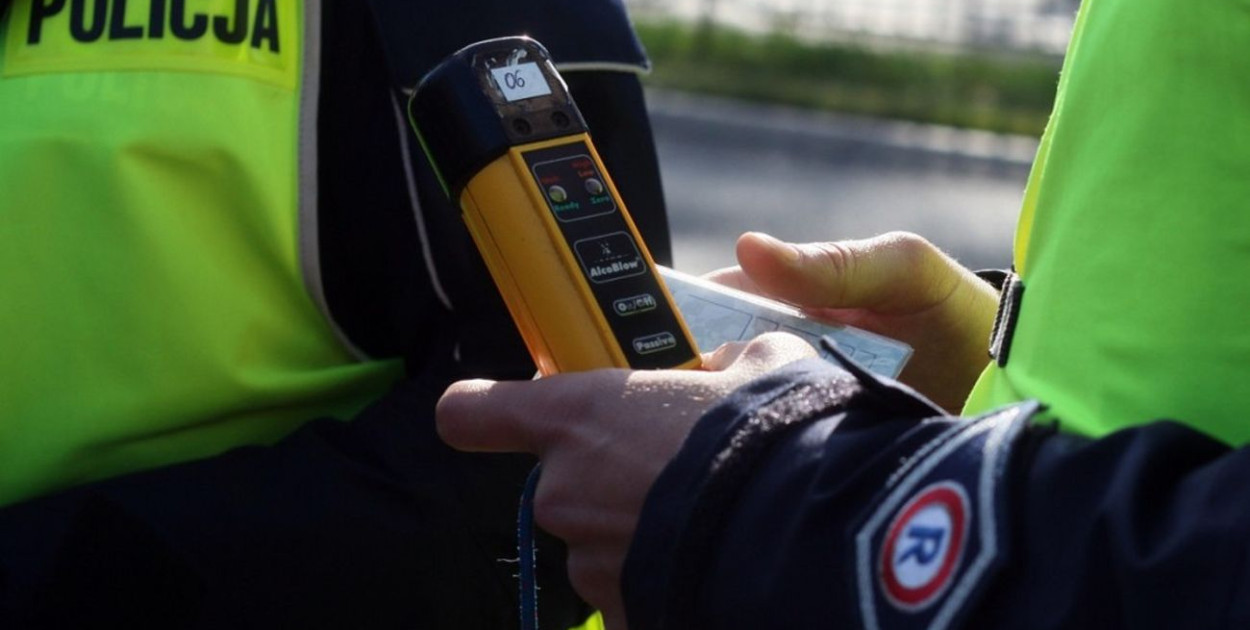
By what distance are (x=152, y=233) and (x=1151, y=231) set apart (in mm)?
978

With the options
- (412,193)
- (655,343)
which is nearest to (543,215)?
(655,343)

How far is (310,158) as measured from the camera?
5.28 ft

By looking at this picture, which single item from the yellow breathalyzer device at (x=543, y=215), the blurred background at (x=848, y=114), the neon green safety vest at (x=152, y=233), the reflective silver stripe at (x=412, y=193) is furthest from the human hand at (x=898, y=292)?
the blurred background at (x=848, y=114)

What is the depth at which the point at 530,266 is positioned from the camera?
3.57 ft

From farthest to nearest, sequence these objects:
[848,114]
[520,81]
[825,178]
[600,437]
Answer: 1. [848,114]
2. [825,178]
3. [520,81]
4. [600,437]

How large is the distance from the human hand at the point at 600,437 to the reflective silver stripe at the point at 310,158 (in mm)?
620

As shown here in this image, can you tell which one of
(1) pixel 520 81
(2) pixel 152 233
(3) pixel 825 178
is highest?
(1) pixel 520 81

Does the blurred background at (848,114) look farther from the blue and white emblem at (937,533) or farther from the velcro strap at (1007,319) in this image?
the blue and white emblem at (937,533)

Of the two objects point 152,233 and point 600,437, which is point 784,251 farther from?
point 152,233

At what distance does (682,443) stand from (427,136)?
35 cm

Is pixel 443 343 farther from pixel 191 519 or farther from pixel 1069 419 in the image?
pixel 1069 419

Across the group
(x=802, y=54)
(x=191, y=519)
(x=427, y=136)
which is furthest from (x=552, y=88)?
(x=802, y=54)

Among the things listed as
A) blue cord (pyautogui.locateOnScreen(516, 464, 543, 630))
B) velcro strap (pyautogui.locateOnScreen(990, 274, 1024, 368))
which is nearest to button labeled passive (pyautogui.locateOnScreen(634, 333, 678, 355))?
blue cord (pyautogui.locateOnScreen(516, 464, 543, 630))

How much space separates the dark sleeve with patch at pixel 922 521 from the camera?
772mm
